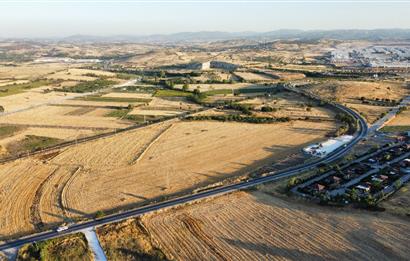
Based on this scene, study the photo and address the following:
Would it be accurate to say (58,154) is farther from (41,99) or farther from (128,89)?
(128,89)

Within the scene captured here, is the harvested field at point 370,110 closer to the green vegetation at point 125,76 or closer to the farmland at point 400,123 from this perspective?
the farmland at point 400,123

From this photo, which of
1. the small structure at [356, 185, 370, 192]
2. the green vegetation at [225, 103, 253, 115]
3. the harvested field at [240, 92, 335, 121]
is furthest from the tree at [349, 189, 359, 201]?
the green vegetation at [225, 103, 253, 115]

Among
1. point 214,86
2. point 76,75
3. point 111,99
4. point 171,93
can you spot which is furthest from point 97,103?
point 76,75

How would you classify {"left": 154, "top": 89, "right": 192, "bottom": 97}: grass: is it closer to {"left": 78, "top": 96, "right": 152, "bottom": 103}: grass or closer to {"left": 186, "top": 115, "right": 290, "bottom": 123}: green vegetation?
{"left": 78, "top": 96, "right": 152, "bottom": 103}: grass

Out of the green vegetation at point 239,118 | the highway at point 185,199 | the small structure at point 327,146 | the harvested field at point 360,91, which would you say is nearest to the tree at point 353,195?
the highway at point 185,199

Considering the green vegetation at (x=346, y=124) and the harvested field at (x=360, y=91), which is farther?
the harvested field at (x=360, y=91)
